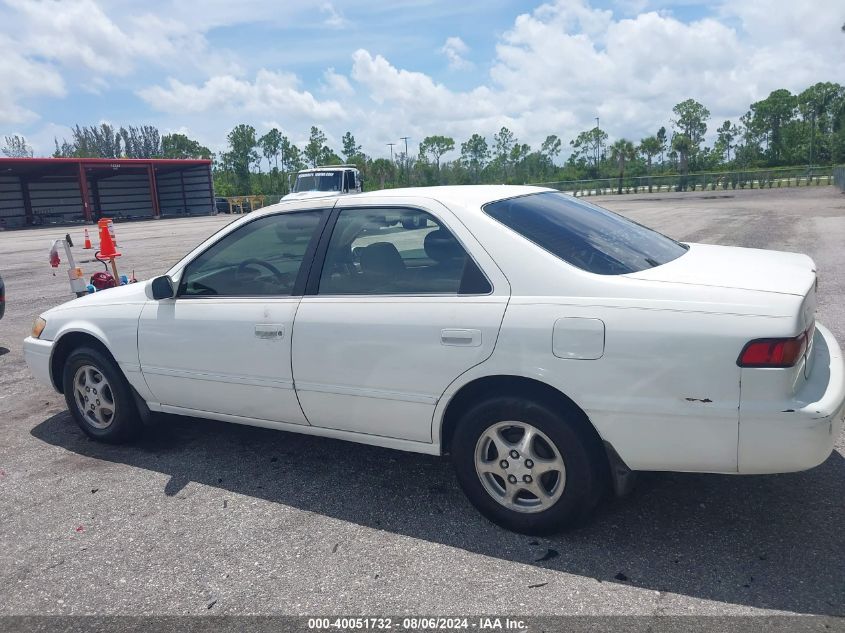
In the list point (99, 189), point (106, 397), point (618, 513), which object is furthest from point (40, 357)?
point (99, 189)

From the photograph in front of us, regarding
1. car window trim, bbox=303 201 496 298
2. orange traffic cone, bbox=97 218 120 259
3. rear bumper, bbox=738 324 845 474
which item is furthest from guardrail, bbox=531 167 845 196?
rear bumper, bbox=738 324 845 474

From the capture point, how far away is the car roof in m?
3.50

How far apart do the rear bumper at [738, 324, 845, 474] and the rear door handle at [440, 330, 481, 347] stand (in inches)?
44.9

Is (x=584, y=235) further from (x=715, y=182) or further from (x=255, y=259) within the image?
(x=715, y=182)

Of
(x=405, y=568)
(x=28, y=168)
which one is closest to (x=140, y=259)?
(x=405, y=568)

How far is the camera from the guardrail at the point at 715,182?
53000mm

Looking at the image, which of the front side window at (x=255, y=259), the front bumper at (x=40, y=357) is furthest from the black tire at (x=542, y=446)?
the front bumper at (x=40, y=357)

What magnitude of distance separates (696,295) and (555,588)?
1.36m

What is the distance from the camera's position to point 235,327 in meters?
3.82

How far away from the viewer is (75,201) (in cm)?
5081

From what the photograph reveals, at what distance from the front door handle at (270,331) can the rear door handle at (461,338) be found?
3.25 feet

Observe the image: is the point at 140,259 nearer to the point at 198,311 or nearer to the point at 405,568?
the point at 198,311

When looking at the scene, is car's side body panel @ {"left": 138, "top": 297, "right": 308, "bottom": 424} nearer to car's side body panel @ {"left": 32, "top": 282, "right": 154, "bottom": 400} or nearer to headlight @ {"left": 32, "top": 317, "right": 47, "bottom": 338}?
car's side body panel @ {"left": 32, "top": 282, "right": 154, "bottom": 400}

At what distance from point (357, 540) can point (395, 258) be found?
147 centimetres
